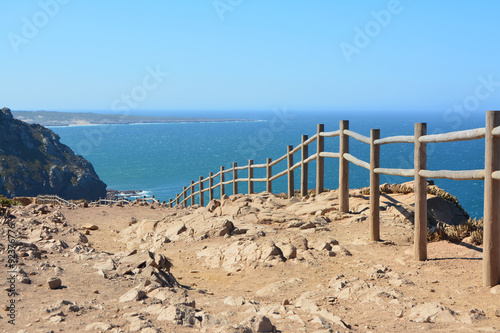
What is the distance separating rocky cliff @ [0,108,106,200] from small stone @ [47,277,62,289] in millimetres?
68739

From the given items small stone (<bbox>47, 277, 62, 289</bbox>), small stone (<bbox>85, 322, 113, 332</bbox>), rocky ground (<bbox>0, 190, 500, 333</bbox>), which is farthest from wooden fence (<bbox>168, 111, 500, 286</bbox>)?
small stone (<bbox>47, 277, 62, 289</bbox>)

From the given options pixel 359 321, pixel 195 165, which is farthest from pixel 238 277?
pixel 195 165

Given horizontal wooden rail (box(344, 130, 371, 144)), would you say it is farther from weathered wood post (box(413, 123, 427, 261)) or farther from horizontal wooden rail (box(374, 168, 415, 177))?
weathered wood post (box(413, 123, 427, 261))

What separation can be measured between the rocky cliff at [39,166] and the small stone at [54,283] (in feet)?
226

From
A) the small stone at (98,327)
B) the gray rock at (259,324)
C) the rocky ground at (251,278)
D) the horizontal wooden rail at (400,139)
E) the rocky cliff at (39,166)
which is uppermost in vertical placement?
the horizontal wooden rail at (400,139)

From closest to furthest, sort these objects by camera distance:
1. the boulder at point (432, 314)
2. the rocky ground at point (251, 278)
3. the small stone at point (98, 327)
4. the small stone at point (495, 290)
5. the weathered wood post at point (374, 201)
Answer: the small stone at point (98, 327) → the rocky ground at point (251, 278) → the boulder at point (432, 314) → the small stone at point (495, 290) → the weathered wood post at point (374, 201)

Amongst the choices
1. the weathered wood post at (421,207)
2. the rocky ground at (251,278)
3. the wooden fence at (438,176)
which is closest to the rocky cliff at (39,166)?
→ the rocky ground at (251,278)

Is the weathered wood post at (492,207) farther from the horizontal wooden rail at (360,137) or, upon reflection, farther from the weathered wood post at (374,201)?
the horizontal wooden rail at (360,137)

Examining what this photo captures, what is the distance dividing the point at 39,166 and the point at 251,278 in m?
77.7

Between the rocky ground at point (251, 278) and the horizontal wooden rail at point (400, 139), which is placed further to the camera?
the horizontal wooden rail at point (400, 139)

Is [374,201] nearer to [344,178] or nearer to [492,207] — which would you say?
[344,178]

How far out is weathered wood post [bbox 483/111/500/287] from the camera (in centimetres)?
539

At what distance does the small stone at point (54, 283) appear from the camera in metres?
5.00

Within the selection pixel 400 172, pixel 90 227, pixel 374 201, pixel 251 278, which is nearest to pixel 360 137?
pixel 374 201
